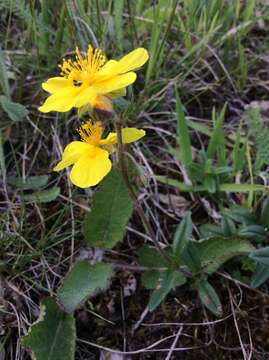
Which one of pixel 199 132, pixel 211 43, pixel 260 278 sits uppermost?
pixel 211 43

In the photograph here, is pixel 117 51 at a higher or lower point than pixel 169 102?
higher

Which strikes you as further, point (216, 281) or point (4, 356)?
point (216, 281)

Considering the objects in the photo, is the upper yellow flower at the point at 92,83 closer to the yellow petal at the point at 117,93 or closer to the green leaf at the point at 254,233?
the yellow petal at the point at 117,93

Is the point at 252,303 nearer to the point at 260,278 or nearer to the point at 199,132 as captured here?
the point at 260,278

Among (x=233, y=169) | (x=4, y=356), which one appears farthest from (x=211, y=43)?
(x=4, y=356)

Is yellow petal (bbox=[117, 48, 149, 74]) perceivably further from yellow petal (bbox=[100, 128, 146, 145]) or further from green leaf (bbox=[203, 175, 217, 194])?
green leaf (bbox=[203, 175, 217, 194])

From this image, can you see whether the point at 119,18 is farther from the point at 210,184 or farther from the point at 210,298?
the point at 210,298

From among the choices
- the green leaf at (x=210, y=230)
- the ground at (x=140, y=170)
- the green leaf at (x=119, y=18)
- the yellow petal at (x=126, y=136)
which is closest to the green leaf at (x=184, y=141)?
the ground at (x=140, y=170)

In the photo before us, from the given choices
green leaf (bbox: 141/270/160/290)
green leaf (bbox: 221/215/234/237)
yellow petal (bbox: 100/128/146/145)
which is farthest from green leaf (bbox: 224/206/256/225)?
yellow petal (bbox: 100/128/146/145)

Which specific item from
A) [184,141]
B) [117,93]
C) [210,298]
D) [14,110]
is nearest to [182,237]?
[210,298]
